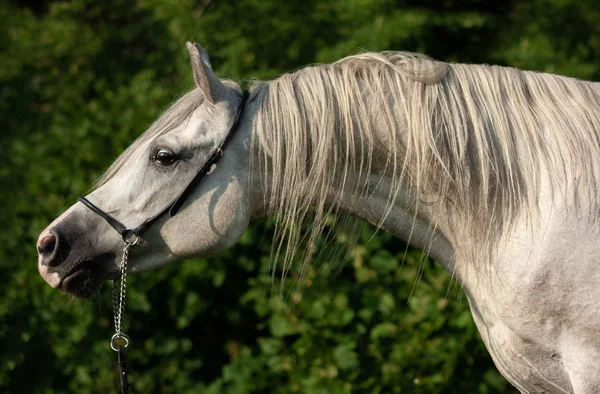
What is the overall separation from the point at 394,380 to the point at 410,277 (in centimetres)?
52

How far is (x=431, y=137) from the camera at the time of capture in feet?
6.75

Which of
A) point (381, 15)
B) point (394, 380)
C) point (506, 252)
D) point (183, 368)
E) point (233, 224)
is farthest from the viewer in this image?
point (381, 15)

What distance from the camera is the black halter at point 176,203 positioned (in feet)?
7.15

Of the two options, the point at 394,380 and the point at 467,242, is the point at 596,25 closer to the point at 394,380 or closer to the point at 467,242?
the point at 394,380

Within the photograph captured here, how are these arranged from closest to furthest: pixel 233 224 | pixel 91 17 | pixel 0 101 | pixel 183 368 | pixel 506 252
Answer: pixel 506 252, pixel 233 224, pixel 183 368, pixel 0 101, pixel 91 17

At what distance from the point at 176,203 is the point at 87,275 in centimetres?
34

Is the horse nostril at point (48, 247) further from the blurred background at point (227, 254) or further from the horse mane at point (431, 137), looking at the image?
the blurred background at point (227, 254)

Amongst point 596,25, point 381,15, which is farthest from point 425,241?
point 596,25

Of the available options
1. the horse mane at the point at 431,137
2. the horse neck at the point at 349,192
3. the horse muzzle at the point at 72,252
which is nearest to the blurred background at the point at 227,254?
the horse neck at the point at 349,192

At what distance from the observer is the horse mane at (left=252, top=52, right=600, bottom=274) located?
207cm

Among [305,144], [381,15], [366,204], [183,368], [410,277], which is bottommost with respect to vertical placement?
Result: [183,368]

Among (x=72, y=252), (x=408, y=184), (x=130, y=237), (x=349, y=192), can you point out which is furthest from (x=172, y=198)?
(x=408, y=184)

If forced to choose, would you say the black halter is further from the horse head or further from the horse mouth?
the horse mouth

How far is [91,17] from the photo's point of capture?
19.0 feet
